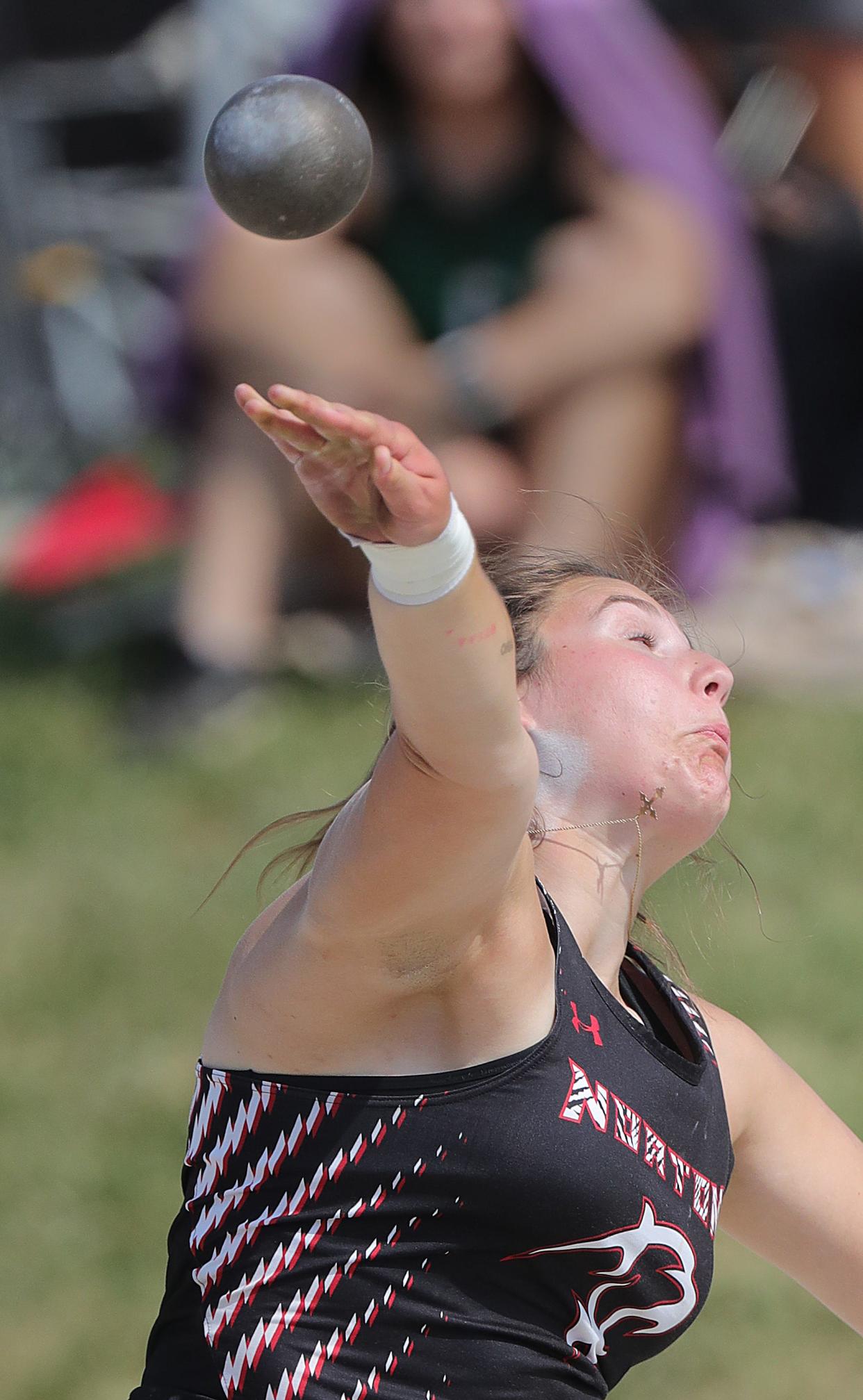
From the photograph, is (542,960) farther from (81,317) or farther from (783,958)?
(81,317)

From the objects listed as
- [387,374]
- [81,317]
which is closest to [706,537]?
[387,374]

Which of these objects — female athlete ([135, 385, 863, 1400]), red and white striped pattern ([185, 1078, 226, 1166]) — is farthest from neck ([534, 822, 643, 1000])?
red and white striped pattern ([185, 1078, 226, 1166])

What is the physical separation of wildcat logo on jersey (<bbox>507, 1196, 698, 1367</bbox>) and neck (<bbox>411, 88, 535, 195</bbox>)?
410 cm

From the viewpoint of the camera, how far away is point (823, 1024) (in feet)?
13.0

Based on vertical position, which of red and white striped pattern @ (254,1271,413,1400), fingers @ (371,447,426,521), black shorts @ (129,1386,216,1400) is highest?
fingers @ (371,447,426,521)

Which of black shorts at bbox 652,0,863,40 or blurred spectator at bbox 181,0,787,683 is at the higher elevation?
black shorts at bbox 652,0,863,40

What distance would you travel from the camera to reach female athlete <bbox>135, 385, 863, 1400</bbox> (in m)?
1.42

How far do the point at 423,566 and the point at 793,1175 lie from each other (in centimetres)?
108

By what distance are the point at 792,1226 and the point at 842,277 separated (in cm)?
458

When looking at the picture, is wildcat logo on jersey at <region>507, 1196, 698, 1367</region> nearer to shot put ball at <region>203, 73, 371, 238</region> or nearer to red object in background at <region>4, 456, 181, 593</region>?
shot put ball at <region>203, 73, 371, 238</region>

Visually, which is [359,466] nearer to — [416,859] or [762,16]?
[416,859]

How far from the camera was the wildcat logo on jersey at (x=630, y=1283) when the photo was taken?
174cm

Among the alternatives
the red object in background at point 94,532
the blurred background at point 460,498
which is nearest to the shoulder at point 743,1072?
the blurred background at point 460,498

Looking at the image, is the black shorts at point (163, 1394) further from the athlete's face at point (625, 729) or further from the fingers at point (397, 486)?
the fingers at point (397, 486)
